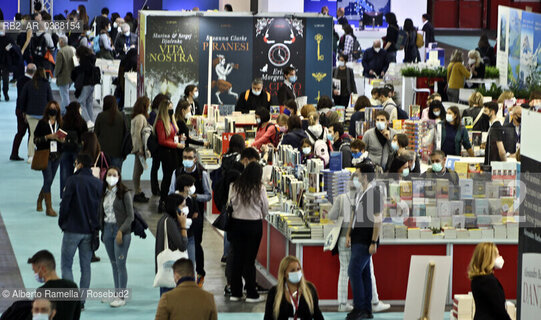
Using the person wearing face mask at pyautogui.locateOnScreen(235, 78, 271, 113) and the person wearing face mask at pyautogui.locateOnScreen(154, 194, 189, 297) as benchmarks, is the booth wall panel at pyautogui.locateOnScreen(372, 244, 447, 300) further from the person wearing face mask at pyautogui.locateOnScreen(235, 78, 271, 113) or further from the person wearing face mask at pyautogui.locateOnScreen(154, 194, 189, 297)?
the person wearing face mask at pyautogui.locateOnScreen(235, 78, 271, 113)

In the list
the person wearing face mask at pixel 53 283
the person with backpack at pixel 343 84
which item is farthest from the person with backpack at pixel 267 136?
the person with backpack at pixel 343 84

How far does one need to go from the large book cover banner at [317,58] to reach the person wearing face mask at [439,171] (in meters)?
7.84

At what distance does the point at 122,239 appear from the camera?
31.2ft

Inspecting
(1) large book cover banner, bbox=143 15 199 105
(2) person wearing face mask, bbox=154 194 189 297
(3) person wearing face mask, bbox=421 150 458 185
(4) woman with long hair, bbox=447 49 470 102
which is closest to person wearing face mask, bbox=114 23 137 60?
(1) large book cover banner, bbox=143 15 199 105

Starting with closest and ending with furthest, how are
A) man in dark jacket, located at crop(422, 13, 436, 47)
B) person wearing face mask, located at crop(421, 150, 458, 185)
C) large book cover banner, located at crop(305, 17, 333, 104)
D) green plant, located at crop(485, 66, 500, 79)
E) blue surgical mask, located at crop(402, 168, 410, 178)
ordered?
person wearing face mask, located at crop(421, 150, 458, 185)
blue surgical mask, located at crop(402, 168, 410, 178)
large book cover banner, located at crop(305, 17, 333, 104)
green plant, located at crop(485, 66, 500, 79)
man in dark jacket, located at crop(422, 13, 436, 47)

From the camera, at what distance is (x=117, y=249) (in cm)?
960

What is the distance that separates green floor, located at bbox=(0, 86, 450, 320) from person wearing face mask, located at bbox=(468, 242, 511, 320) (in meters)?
2.23

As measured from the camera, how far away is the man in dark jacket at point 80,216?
9.42 metres

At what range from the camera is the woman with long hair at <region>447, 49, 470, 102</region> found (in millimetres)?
20000

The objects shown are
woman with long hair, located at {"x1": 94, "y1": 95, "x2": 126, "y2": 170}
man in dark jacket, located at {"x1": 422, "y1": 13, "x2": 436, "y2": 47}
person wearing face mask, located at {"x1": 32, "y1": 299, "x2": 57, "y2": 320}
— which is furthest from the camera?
man in dark jacket, located at {"x1": 422, "y1": 13, "x2": 436, "y2": 47}

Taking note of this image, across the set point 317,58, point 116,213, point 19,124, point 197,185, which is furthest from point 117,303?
point 317,58

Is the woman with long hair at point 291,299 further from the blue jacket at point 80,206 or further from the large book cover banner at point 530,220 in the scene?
the blue jacket at point 80,206

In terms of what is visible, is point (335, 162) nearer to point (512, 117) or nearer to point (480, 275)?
point (480, 275)

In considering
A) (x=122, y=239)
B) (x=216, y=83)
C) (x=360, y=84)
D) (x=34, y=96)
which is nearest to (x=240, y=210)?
(x=122, y=239)
